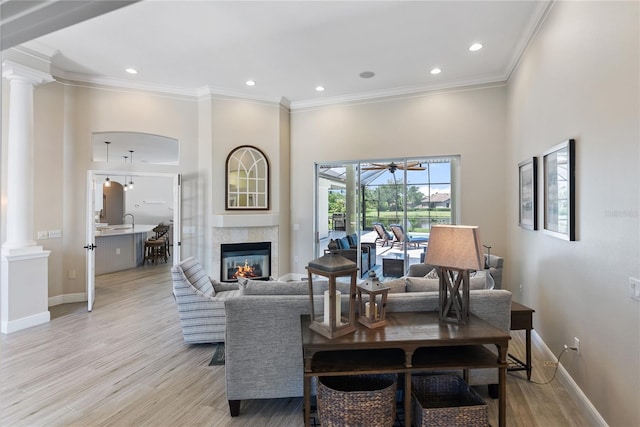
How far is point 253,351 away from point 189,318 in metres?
1.43

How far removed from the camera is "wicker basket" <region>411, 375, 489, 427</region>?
6.40 feet

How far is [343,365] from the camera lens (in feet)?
6.59

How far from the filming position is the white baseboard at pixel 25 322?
3709 millimetres

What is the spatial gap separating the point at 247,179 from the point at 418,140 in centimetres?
299

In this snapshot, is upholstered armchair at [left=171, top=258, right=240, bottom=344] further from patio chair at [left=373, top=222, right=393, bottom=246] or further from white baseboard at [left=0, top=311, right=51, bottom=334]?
patio chair at [left=373, top=222, right=393, bottom=246]

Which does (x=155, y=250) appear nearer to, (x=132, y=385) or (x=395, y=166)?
(x=132, y=385)

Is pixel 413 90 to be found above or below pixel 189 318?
above

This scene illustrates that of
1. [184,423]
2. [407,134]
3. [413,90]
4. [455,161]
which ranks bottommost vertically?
[184,423]

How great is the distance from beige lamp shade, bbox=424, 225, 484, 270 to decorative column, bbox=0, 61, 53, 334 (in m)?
4.64

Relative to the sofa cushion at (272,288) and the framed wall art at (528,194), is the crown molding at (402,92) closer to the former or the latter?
the framed wall art at (528,194)

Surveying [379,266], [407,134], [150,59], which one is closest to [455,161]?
[407,134]

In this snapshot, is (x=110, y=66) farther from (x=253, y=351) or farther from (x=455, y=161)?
(x=455, y=161)

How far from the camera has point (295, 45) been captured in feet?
13.0

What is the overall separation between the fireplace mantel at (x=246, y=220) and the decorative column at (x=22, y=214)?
7.35 feet
